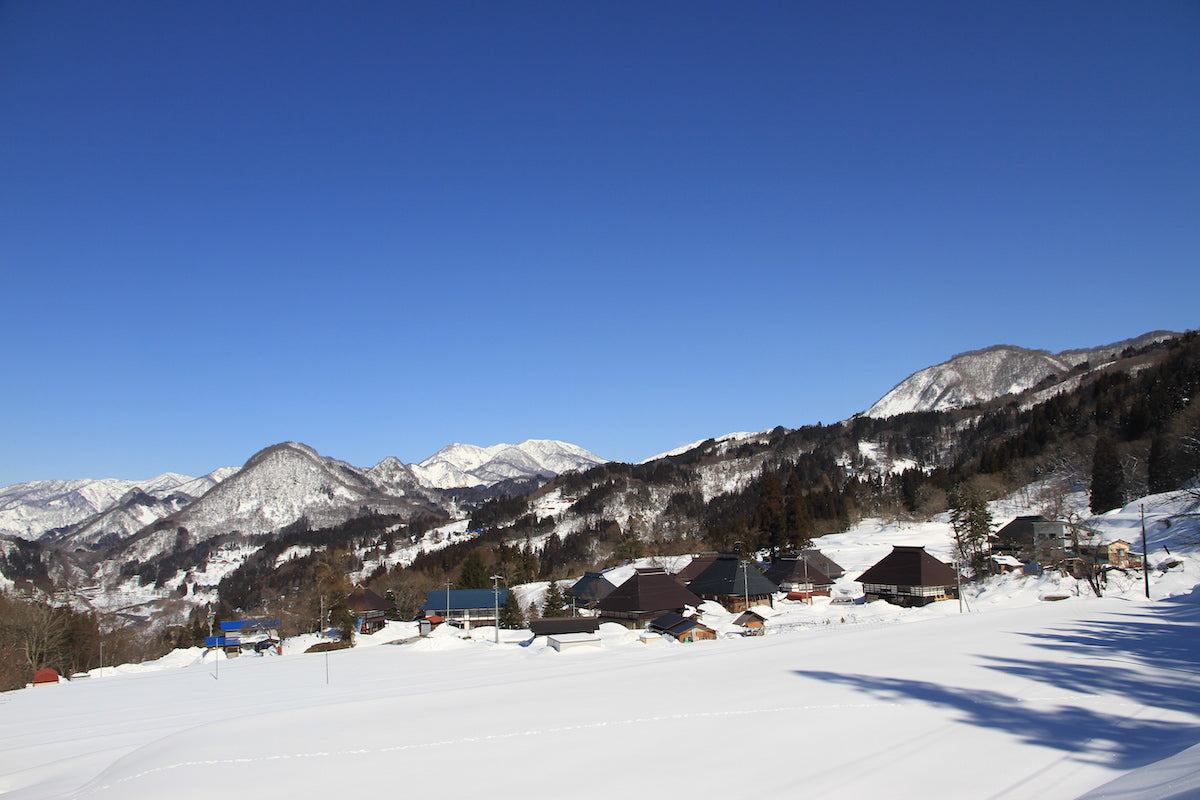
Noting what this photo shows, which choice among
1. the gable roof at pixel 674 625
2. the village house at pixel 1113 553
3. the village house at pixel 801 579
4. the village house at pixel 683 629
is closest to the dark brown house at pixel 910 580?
the village house at pixel 801 579

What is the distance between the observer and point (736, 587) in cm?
5025

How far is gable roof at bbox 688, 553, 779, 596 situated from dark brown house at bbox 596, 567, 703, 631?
11.8ft

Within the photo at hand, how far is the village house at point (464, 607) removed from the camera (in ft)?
194

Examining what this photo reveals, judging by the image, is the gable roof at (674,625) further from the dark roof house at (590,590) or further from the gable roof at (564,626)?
the dark roof house at (590,590)

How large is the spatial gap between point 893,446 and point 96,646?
145580mm

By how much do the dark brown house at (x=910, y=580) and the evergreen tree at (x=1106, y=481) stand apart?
30.7m

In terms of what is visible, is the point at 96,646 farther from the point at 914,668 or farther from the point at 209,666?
the point at 914,668

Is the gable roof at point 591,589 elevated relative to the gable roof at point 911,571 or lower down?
lower down

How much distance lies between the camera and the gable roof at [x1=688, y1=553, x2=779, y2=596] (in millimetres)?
50406

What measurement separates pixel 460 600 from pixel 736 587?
2481 cm

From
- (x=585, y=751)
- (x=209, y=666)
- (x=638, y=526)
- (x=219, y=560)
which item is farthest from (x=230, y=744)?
(x=219, y=560)

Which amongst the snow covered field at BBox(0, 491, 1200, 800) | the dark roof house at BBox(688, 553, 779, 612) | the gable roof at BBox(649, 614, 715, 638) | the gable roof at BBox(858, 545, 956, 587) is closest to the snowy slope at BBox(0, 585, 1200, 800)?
the snow covered field at BBox(0, 491, 1200, 800)

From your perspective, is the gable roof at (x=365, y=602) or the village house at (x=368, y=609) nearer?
the village house at (x=368, y=609)

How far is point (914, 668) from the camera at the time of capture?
16.8 metres
